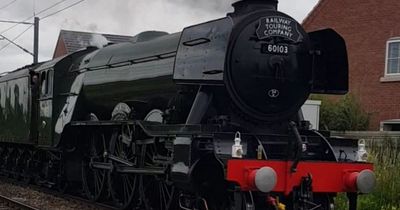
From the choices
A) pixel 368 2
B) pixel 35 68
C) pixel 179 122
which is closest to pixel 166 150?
pixel 179 122

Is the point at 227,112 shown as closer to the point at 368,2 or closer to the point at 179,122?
the point at 179,122

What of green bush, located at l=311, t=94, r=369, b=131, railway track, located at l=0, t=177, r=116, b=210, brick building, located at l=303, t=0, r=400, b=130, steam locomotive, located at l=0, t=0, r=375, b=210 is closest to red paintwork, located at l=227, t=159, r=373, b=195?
steam locomotive, located at l=0, t=0, r=375, b=210

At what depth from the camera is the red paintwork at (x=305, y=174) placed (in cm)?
735

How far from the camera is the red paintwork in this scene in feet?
24.1

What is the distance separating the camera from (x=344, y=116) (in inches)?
770

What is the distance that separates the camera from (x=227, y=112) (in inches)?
334

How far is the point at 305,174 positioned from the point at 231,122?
1.25 metres

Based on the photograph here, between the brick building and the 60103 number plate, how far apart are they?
11969 millimetres

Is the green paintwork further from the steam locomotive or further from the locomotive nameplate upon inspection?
the locomotive nameplate

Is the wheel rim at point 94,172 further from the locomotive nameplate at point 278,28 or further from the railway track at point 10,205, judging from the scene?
the locomotive nameplate at point 278,28

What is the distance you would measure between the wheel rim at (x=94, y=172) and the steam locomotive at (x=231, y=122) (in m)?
0.44

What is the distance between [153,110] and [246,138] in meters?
2.43

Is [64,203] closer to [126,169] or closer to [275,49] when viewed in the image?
[126,169]

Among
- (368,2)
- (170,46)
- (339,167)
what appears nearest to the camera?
(339,167)
